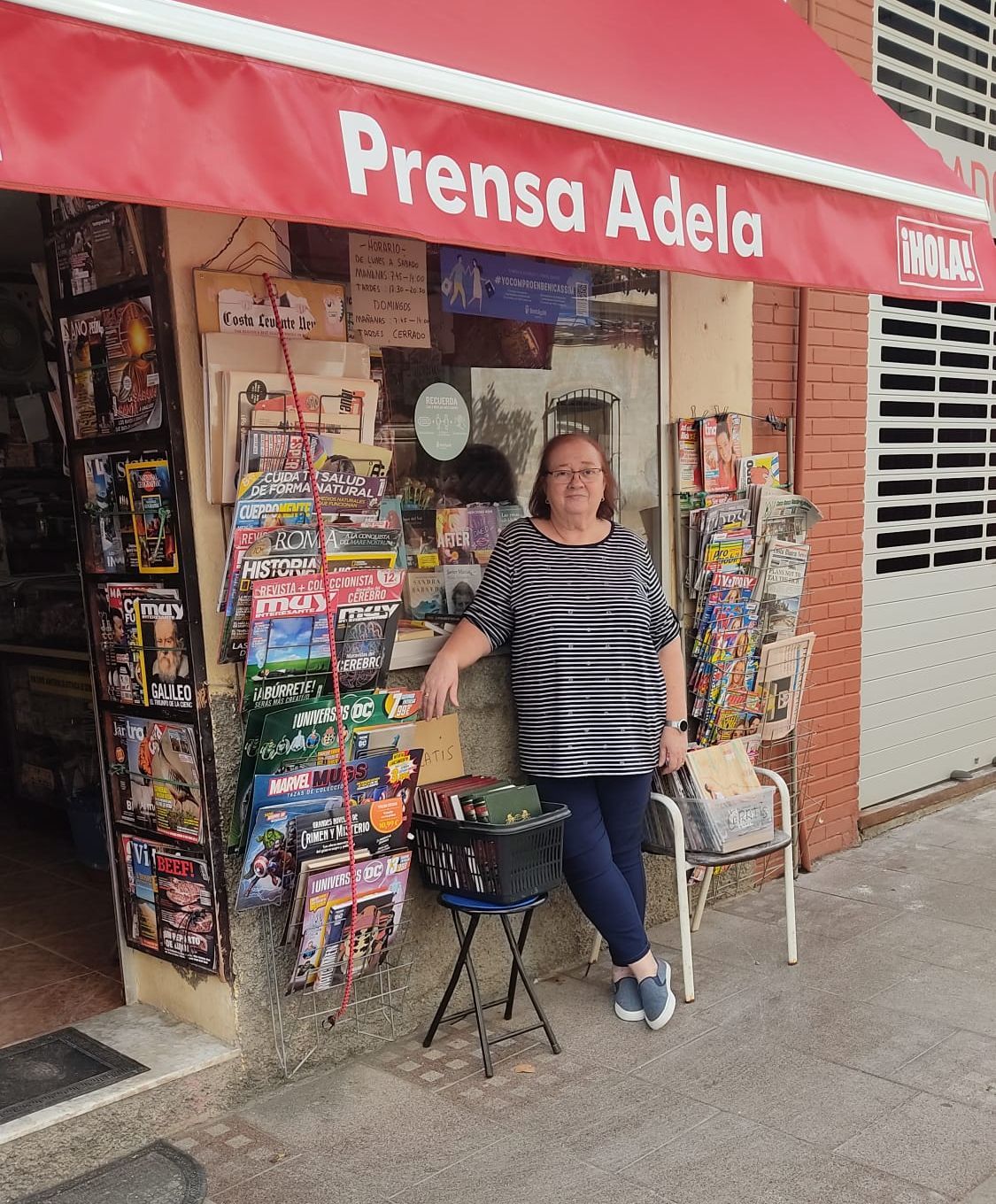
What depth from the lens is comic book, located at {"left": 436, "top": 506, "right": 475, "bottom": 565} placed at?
4.34m

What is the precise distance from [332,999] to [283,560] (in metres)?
1.43

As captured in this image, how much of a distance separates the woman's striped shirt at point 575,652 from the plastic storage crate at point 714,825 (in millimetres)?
332

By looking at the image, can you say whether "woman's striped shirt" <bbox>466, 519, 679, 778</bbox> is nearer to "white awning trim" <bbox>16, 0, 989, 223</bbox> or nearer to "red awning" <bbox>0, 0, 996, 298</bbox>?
"red awning" <bbox>0, 0, 996, 298</bbox>

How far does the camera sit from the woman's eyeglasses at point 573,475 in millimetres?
4082

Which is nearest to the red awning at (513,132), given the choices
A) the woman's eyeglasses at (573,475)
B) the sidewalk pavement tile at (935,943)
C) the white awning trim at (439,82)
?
the white awning trim at (439,82)

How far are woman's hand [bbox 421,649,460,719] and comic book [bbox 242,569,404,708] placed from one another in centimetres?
16

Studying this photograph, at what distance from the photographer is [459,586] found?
171 inches

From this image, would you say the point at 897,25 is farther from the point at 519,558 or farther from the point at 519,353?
the point at 519,558

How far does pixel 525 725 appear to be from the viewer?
4.16 m

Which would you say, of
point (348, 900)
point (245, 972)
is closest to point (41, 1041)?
point (245, 972)

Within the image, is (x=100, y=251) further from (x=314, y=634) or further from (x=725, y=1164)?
(x=725, y=1164)

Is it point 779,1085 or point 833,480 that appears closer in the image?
point 779,1085

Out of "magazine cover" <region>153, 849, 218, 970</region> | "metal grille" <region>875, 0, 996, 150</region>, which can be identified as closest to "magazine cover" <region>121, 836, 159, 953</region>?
"magazine cover" <region>153, 849, 218, 970</region>

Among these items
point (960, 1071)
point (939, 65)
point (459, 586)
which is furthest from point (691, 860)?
point (939, 65)
